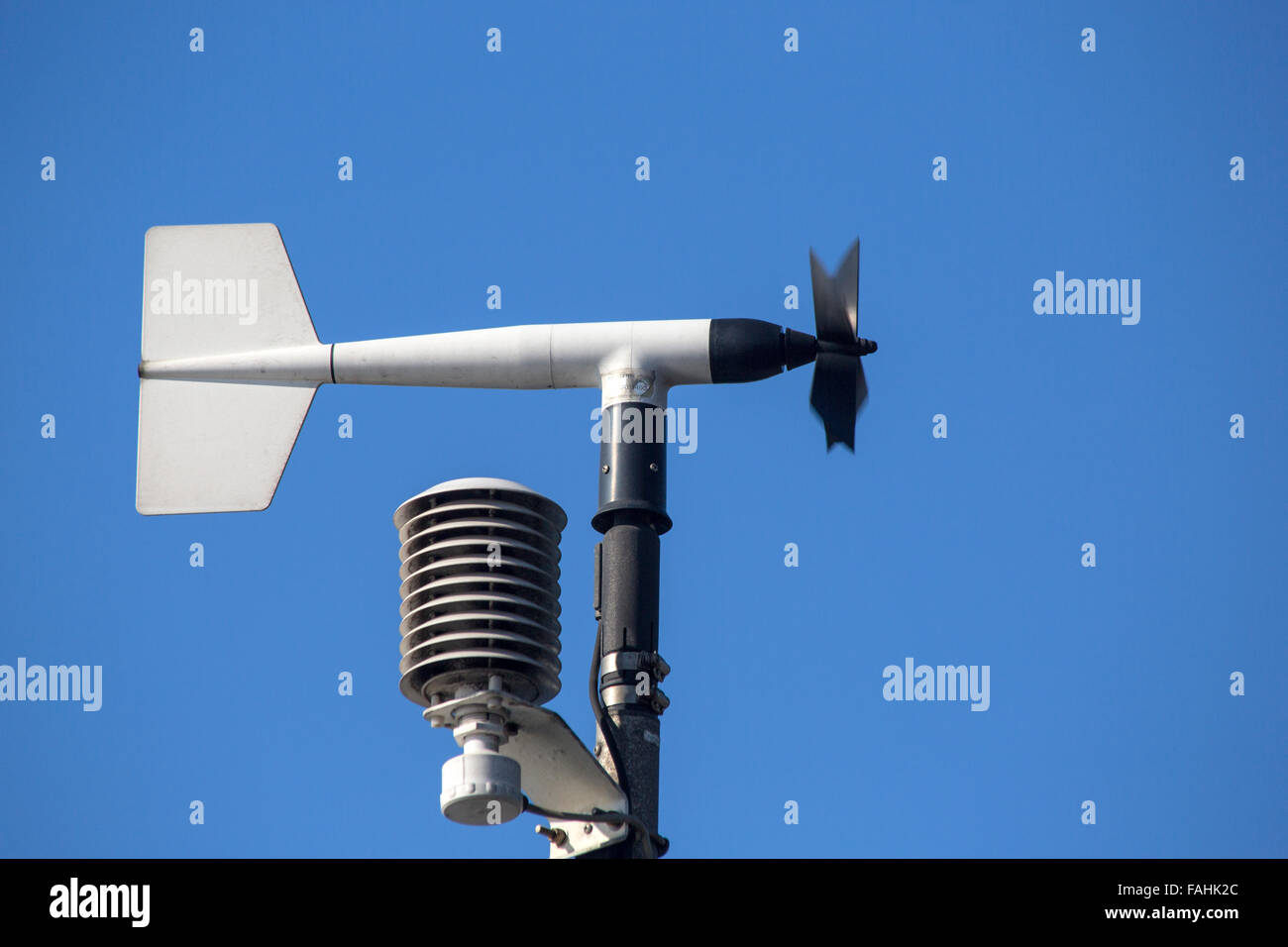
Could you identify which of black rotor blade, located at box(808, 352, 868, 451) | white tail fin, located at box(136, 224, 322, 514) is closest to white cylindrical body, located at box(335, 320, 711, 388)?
white tail fin, located at box(136, 224, 322, 514)

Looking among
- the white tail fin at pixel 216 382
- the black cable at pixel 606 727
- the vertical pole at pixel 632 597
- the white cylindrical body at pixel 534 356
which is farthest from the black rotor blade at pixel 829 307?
the white tail fin at pixel 216 382

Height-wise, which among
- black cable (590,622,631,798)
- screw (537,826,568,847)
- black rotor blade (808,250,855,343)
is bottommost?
screw (537,826,568,847)

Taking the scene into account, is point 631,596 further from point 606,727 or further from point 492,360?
point 492,360

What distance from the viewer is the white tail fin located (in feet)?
53.2

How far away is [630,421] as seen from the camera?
14750 millimetres

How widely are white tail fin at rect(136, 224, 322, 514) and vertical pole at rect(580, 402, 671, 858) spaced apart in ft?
10.8

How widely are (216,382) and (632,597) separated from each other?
4.87 meters

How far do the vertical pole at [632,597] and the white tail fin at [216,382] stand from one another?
10.8 ft

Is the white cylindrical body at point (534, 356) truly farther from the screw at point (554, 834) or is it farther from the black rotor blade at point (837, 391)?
the screw at point (554, 834)

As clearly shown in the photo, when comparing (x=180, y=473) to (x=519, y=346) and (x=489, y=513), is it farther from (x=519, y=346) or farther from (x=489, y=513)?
(x=489, y=513)

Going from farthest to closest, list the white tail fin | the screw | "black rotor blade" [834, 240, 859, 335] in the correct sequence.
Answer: the white tail fin → "black rotor blade" [834, 240, 859, 335] → the screw

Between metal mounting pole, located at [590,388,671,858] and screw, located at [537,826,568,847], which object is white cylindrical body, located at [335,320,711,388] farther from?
screw, located at [537,826,568,847]

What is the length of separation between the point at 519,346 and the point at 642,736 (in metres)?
3.70

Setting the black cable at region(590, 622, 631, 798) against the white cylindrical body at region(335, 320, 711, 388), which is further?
the white cylindrical body at region(335, 320, 711, 388)
